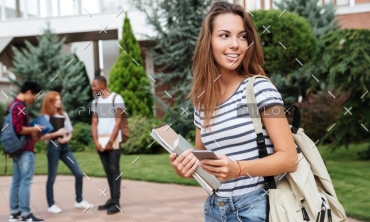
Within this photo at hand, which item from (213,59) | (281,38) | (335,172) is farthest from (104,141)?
(281,38)

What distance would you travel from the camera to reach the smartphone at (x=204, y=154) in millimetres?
1521

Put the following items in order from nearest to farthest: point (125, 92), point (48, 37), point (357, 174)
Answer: point (357, 174) < point (125, 92) < point (48, 37)

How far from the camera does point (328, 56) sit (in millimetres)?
9930

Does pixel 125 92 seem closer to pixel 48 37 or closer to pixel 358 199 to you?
pixel 48 37

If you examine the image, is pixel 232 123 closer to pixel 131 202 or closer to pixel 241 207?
pixel 241 207

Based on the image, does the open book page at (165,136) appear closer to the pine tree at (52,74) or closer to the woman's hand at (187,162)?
the woman's hand at (187,162)

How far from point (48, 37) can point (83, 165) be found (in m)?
7.58

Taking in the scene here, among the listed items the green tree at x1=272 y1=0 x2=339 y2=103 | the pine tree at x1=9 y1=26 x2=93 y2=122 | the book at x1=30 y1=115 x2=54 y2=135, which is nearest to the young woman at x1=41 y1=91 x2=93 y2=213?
the book at x1=30 y1=115 x2=54 y2=135

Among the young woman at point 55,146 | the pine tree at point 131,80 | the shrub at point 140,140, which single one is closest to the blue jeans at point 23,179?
the young woman at point 55,146

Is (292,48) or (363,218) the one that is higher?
(292,48)

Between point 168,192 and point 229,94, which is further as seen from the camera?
point 168,192

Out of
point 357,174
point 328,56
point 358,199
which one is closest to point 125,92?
point 328,56

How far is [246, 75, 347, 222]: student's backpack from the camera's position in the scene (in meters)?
1.67

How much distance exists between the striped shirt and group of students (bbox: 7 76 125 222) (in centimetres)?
454
